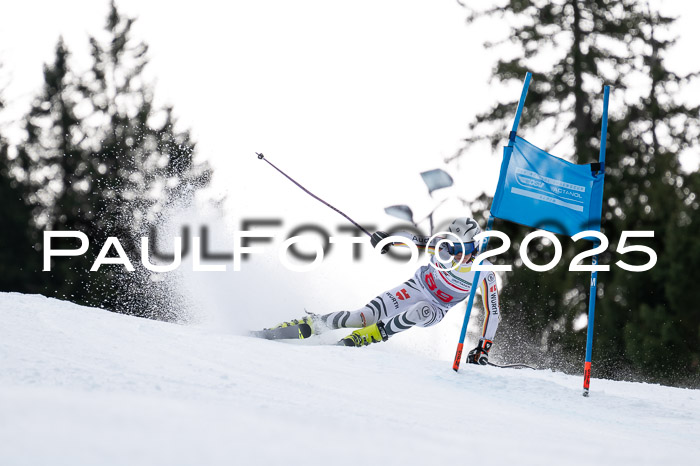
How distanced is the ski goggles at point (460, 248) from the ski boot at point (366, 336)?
0.97 metres

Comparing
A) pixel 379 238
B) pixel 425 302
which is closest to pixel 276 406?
pixel 379 238

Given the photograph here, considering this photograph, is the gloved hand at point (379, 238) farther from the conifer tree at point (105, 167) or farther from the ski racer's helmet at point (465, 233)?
the conifer tree at point (105, 167)

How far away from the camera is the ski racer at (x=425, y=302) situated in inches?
324

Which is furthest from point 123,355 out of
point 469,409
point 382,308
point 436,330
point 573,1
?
point 573,1

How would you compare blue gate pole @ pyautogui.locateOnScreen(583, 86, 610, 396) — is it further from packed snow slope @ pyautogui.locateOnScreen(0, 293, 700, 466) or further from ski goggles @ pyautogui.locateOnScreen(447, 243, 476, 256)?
ski goggles @ pyautogui.locateOnScreen(447, 243, 476, 256)

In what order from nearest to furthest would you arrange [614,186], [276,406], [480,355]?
[276,406] < [480,355] < [614,186]

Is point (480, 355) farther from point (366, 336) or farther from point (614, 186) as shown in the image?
point (614, 186)

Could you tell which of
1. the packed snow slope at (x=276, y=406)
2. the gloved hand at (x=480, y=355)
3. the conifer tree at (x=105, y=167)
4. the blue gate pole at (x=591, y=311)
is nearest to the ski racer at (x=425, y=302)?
the gloved hand at (x=480, y=355)

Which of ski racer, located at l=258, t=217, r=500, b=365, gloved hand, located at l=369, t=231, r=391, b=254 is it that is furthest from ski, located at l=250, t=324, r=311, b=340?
gloved hand, located at l=369, t=231, r=391, b=254

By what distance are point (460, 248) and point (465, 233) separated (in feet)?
0.49

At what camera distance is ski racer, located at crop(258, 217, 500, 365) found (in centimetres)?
822

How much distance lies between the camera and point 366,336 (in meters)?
8.29

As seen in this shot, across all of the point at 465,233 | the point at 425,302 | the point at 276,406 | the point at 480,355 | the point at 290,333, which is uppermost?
the point at 465,233

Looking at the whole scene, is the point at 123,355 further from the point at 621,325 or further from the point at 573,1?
the point at 573,1
